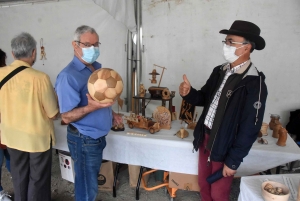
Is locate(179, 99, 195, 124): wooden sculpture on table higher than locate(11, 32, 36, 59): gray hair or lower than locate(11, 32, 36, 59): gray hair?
lower

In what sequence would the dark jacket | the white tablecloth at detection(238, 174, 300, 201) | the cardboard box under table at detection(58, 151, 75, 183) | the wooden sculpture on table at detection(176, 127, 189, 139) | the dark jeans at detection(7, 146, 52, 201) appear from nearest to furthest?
the white tablecloth at detection(238, 174, 300, 201), the dark jacket, the dark jeans at detection(7, 146, 52, 201), the wooden sculpture on table at detection(176, 127, 189, 139), the cardboard box under table at detection(58, 151, 75, 183)

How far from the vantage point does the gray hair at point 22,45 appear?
1.73 meters

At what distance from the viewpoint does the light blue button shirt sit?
4.95 feet

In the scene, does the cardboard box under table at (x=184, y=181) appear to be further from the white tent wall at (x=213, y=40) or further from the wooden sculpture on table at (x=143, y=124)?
the white tent wall at (x=213, y=40)

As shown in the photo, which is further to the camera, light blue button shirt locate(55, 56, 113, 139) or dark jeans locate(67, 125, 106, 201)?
dark jeans locate(67, 125, 106, 201)

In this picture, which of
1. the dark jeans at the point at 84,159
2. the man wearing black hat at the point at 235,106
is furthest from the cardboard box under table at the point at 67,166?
the man wearing black hat at the point at 235,106

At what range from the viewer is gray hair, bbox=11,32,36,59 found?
1733 mm

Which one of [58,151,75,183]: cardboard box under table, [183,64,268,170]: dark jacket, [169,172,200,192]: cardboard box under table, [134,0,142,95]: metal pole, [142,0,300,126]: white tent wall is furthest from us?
[134,0,142,95]: metal pole

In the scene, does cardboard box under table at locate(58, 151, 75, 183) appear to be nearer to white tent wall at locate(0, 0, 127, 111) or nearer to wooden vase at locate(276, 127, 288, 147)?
white tent wall at locate(0, 0, 127, 111)

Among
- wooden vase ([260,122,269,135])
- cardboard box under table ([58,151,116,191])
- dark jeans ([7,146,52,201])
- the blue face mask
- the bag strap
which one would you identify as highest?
the blue face mask

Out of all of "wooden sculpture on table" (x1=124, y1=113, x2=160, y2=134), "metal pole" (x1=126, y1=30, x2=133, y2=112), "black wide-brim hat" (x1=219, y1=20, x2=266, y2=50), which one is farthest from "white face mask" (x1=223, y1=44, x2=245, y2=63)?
"metal pole" (x1=126, y1=30, x2=133, y2=112)

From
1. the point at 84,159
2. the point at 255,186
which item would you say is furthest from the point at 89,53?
the point at 255,186

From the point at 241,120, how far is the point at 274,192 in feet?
1.64

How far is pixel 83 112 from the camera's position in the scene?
4.95 ft
